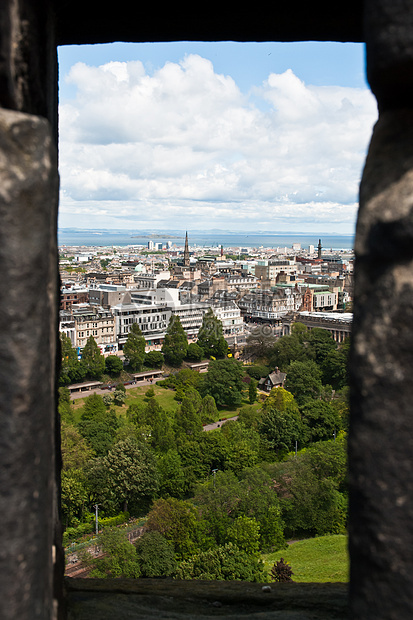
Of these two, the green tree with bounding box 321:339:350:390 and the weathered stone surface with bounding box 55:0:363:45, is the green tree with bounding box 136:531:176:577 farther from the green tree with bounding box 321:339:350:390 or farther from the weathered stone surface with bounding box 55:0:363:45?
the green tree with bounding box 321:339:350:390

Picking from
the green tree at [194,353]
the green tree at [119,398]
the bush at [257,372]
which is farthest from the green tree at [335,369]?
the green tree at [119,398]

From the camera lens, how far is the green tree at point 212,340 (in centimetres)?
4066

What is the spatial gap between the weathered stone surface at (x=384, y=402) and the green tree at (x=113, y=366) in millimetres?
33243

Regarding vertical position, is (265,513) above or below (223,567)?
below

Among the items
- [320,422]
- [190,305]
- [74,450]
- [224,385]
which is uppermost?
[190,305]

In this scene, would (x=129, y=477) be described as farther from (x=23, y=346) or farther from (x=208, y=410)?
(x=23, y=346)

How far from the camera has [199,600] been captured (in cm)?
225

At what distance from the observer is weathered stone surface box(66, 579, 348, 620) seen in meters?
2.02

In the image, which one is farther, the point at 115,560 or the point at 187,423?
the point at 187,423

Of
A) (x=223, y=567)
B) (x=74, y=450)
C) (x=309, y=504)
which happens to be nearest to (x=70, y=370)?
(x=74, y=450)

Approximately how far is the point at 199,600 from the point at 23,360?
5.25ft

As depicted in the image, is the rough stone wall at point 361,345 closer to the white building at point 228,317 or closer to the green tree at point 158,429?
the green tree at point 158,429

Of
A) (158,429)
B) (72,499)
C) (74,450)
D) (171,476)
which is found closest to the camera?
(72,499)

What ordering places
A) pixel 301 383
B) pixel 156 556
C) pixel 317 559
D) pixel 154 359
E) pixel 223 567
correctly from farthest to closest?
pixel 154 359 → pixel 301 383 → pixel 317 559 → pixel 156 556 → pixel 223 567
